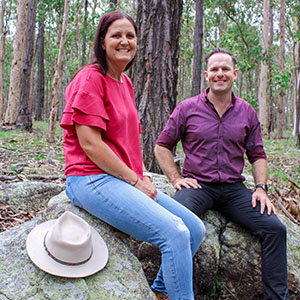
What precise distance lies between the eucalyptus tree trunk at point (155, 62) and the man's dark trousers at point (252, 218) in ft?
4.99

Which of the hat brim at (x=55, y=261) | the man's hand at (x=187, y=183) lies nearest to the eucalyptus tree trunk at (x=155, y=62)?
the man's hand at (x=187, y=183)

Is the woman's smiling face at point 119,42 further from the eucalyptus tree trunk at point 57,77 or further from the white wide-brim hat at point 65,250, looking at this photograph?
the eucalyptus tree trunk at point 57,77

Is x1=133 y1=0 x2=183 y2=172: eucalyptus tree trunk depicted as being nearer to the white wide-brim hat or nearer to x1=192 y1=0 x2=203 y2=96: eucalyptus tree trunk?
the white wide-brim hat

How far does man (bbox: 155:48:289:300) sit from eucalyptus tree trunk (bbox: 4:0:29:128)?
9466mm

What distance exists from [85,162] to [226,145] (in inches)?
54.9

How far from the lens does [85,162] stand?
2211 millimetres

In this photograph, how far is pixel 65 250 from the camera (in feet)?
6.22

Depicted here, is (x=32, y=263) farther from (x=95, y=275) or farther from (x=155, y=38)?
(x=155, y=38)

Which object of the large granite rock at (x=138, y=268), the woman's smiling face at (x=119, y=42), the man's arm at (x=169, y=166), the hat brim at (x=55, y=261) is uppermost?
the woman's smiling face at (x=119, y=42)

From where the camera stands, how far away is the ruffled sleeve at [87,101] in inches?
82.6

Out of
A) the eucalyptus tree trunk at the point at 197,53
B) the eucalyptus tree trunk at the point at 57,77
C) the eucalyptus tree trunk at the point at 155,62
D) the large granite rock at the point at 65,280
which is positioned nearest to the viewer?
the large granite rock at the point at 65,280

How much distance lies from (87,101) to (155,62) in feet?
7.48

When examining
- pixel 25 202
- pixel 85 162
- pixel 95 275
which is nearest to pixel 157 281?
pixel 95 275

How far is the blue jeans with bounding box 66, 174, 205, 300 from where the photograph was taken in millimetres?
2057
